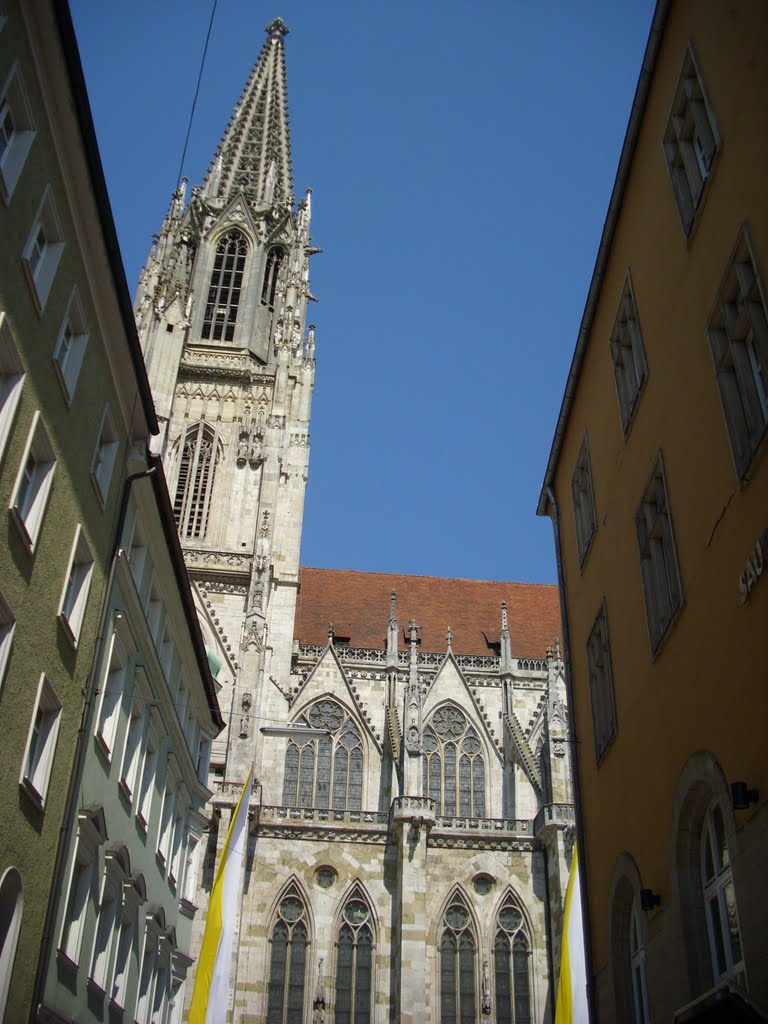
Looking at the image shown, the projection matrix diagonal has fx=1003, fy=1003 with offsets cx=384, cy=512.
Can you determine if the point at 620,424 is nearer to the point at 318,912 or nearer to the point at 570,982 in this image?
the point at 570,982

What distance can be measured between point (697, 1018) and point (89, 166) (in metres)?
9.64

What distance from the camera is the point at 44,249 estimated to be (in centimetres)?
1021

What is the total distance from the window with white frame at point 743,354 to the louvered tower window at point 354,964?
20582 mm

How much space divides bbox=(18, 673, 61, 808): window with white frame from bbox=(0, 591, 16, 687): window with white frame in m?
1.01

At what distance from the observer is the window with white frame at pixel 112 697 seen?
12641mm

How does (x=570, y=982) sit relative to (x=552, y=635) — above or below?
below

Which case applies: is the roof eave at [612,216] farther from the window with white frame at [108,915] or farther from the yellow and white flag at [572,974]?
the window with white frame at [108,915]

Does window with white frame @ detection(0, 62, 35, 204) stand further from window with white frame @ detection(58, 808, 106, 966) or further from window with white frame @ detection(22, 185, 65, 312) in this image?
window with white frame @ detection(58, 808, 106, 966)

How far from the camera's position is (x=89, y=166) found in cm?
1066

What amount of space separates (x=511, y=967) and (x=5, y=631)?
20076mm

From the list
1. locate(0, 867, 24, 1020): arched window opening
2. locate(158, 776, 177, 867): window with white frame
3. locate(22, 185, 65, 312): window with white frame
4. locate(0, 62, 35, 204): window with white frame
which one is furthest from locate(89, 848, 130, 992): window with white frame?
locate(0, 62, 35, 204): window with white frame

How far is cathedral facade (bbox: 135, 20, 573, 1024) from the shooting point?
24.7 metres

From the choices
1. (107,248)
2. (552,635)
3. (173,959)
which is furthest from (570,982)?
(552,635)

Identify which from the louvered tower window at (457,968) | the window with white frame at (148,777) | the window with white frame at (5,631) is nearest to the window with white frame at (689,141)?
the window with white frame at (5,631)
